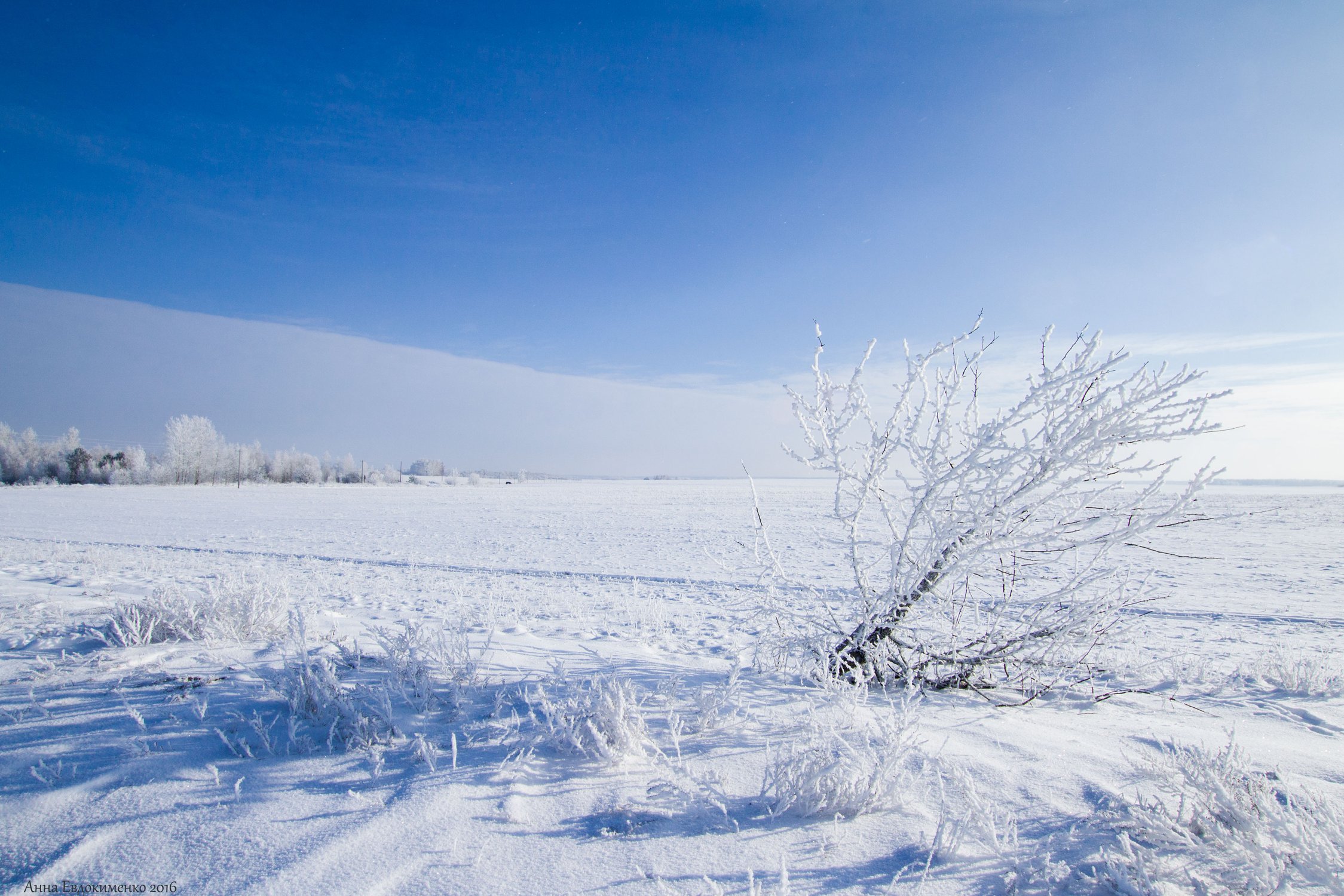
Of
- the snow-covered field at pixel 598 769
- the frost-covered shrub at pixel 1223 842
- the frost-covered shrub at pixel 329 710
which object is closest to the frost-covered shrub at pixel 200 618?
the snow-covered field at pixel 598 769

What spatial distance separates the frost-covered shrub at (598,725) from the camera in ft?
7.87

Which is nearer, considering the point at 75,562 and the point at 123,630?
the point at 123,630

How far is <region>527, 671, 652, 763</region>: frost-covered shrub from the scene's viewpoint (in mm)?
2398

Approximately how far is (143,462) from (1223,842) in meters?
85.8

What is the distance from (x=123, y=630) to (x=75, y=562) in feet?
27.9

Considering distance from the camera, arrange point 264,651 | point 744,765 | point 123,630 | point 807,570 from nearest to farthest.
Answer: point 744,765 → point 264,651 → point 123,630 → point 807,570

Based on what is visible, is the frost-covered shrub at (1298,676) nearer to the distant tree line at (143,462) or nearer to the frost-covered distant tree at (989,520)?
the frost-covered distant tree at (989,520)

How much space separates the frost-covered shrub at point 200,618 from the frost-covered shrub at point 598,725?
2855 mm

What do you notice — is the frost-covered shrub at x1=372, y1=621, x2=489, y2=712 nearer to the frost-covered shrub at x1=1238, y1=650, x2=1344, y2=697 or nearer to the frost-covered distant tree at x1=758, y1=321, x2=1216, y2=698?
the frost-covered distant tree at x1=758, y1=321, x2=1216, y2=698

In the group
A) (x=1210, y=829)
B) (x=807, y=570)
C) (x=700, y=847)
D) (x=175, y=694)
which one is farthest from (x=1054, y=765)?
(x=807, y=570)

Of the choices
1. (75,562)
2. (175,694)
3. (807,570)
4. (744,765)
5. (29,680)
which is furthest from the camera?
(807,570)

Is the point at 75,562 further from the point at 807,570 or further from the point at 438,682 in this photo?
the point at 807,570

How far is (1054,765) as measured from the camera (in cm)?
249

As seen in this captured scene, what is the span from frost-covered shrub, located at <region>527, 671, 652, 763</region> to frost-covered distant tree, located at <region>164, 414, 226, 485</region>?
263 feet
